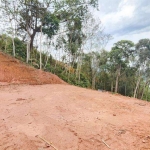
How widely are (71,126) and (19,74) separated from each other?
9.32 metres

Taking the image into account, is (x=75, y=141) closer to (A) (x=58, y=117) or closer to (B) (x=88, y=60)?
(A) (x=58, y=117)

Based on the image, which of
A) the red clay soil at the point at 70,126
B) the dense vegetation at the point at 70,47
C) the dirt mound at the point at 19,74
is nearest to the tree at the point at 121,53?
the dense vegetation at the point at 70,47

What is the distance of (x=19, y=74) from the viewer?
1319cm

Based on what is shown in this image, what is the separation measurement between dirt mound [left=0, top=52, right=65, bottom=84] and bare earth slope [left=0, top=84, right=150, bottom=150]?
19.6 feet

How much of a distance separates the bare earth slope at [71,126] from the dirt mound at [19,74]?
19.6 ft

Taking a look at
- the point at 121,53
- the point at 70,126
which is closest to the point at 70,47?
the point at 121,53

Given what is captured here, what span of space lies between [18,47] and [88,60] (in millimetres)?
10468

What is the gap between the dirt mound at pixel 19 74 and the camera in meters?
12.6

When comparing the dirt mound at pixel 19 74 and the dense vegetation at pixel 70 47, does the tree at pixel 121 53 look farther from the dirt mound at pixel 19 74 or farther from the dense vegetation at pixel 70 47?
the dirt mound at pixel 19 74

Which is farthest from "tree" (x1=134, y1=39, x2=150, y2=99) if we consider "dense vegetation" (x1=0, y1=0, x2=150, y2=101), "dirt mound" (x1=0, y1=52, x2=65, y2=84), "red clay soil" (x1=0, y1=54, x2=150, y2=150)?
"red clay soil" (x1=0, y1=54, x2=150, y2=150)

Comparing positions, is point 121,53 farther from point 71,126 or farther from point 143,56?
point 71,126

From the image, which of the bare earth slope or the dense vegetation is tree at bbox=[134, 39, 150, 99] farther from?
the bare earth slope

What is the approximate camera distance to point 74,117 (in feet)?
17.4

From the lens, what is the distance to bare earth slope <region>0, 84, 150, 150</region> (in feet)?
12.8
